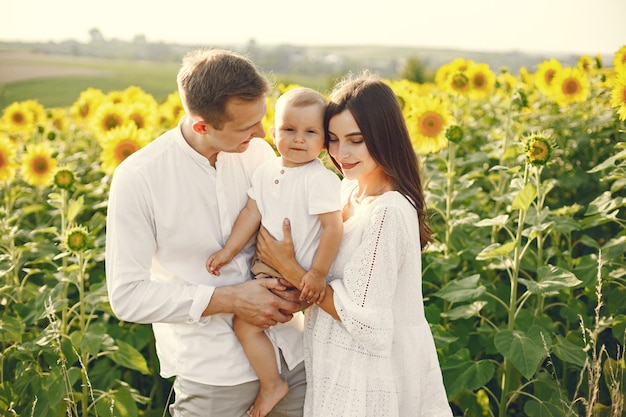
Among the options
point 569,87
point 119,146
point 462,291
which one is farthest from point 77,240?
point 569,87

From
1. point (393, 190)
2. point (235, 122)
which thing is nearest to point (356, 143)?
point (393, 190)

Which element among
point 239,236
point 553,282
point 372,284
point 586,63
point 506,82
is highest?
point 586,63

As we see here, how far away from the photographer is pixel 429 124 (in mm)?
4316

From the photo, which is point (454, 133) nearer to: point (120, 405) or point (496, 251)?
point (496, 251)

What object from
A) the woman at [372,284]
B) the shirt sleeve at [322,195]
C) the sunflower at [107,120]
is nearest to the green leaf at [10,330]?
the woman at [372,284]

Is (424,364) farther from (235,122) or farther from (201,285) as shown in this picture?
(235,122)

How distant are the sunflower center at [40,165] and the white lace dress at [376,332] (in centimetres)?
265

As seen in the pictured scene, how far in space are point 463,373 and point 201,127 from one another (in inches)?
70.2

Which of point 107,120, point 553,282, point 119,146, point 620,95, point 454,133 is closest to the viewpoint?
point 553,282

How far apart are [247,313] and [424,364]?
747 millimetres

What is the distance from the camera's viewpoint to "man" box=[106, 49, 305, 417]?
235 centimetres

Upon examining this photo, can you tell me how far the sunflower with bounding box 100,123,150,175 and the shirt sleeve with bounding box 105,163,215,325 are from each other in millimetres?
1716

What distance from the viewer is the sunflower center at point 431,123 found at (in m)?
4.31

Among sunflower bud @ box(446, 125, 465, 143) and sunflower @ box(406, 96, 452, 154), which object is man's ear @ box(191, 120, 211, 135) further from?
sunflower @ box(406, 96, 452, 154)
